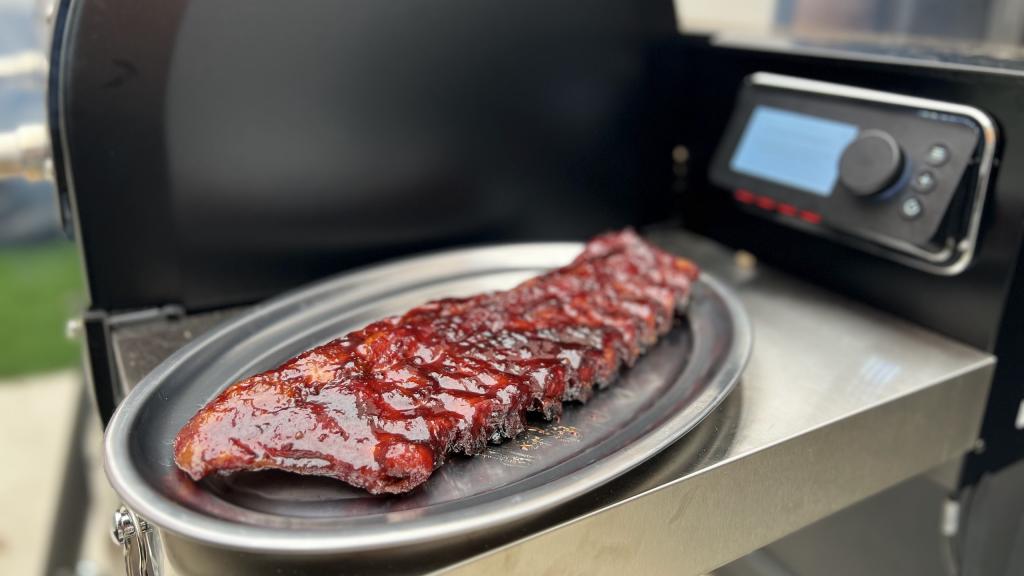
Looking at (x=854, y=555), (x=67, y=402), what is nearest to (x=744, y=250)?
(x=854, y=555)

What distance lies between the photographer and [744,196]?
52.3 inches

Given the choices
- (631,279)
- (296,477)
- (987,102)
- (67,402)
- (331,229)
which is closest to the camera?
(296,477)

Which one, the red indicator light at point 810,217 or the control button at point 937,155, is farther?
the red indicator light at point 810,217

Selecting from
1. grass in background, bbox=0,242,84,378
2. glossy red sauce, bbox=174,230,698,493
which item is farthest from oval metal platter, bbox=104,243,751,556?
grass in background, bbox=0,242,84,378

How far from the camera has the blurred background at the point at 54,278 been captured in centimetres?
143

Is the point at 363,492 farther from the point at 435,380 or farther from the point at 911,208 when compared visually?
the point at 911,208

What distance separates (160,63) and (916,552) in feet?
4.55

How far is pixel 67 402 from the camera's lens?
3.55m

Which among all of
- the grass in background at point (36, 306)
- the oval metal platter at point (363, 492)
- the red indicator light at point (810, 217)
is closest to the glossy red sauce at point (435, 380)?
the oval metal platter at point (363, 492)

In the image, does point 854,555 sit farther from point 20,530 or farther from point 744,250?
point 20,530

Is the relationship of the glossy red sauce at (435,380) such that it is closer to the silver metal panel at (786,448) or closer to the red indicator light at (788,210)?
the silver metal panel at (786,448)

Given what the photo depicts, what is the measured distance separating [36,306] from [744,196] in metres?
4.88

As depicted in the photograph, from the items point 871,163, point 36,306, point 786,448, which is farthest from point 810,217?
point 36,306

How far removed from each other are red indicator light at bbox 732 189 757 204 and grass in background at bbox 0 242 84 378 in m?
3.57
